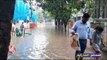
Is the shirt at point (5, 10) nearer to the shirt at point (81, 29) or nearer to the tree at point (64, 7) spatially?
the shirt at point (81, 29)

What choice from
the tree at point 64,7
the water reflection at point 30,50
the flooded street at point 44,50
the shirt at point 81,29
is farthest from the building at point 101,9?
the shirt at point 81,29

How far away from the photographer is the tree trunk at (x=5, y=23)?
181 inches

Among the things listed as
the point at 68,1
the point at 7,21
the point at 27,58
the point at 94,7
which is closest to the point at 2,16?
the point at 7,21

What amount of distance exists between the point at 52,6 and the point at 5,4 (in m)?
34.6

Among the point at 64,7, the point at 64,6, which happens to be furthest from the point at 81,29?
the point at 64,7

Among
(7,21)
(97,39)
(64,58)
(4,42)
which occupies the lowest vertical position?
(64,58)

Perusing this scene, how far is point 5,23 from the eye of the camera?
4605 millimetres

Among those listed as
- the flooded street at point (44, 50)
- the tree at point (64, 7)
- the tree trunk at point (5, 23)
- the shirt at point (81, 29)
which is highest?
the tree trunk at point (5, 23)

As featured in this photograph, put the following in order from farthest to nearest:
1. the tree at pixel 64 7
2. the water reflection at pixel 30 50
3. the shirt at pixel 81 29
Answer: the tree at pixel 64 7, the water reflection at pixel 30 50, the shirt at pixel 81 29

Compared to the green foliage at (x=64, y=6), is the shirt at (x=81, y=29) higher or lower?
higher

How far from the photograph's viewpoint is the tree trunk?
4.60 meters

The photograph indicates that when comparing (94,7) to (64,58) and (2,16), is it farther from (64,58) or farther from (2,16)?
(2,16)

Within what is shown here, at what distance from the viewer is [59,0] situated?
119 feet

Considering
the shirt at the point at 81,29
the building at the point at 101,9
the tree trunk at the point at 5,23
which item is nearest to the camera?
the tree trunk at the point at 5,23
